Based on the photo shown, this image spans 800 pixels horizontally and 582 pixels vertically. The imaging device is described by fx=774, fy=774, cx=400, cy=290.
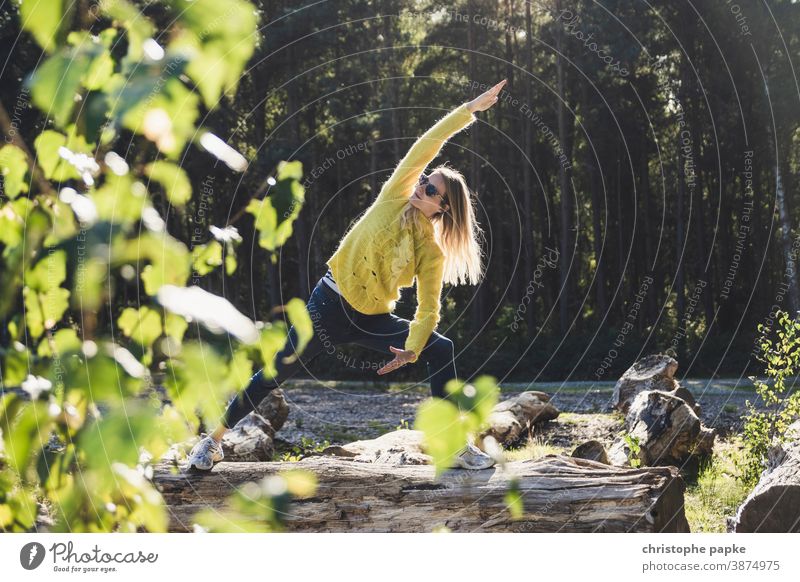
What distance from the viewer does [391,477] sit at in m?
4.29

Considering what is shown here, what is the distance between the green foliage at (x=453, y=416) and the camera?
46.1 inches

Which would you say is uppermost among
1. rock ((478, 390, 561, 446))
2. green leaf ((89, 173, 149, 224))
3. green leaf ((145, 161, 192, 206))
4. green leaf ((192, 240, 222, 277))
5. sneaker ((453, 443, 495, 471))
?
Answer: green leaf ((145, 161, 192, 206))

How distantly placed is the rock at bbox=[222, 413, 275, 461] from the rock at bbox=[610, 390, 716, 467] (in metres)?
3.32

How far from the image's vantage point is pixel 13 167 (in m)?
1.36

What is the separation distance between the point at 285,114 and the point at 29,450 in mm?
16833

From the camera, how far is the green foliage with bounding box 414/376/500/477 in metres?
1.17

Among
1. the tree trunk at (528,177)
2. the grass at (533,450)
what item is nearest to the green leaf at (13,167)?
the grass at (533,450)

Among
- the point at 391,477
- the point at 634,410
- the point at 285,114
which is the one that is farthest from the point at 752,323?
the point at 391,477

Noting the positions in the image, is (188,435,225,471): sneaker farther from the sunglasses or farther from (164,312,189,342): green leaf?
(164,312,189,342): green leaf

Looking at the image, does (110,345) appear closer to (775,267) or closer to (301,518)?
(301,518)

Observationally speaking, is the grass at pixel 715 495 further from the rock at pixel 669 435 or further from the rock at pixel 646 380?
the rock at pixel 646 380

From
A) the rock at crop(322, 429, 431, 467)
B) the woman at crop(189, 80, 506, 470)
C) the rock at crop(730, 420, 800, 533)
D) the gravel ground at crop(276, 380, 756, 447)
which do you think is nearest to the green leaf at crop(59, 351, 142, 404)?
the woman at crop(189, 80, 506, 470)

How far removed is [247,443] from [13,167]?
6.51 m

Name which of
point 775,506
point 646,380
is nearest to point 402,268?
point 775,506
